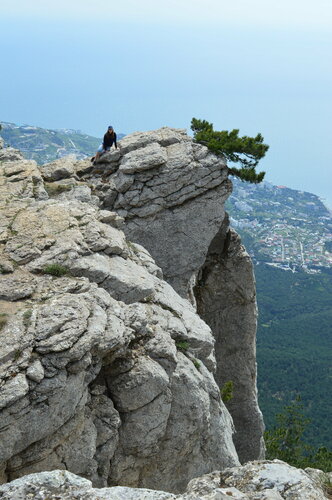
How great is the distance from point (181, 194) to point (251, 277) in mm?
9644

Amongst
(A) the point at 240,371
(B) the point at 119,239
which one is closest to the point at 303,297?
(A) the point at 240,371

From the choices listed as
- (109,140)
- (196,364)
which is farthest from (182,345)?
(109,140)

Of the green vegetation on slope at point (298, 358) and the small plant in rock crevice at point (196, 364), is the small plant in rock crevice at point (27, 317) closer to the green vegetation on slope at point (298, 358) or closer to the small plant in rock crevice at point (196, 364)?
the small plant in rock crevice at point (196, 364)

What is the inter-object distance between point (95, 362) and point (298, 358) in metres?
116

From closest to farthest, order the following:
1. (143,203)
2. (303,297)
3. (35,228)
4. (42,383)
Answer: (42,383) → (35,228) → (143,203) → (303,297)

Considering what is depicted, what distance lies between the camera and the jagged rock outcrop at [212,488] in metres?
9.15

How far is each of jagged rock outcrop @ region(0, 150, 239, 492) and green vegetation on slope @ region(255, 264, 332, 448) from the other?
234ft

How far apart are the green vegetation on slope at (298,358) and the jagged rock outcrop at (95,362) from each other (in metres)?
71.3

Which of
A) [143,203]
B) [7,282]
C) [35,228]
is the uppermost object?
[143,203]

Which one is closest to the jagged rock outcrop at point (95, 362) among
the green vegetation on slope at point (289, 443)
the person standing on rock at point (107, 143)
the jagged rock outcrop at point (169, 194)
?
the jagged rock outcrop at point (169, 194)

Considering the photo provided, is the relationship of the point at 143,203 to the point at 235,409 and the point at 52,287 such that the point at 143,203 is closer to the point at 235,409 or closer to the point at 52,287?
the point at 52,287

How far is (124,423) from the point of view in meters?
16.4

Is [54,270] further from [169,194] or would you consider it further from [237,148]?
[237,148]

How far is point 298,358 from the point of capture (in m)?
123
